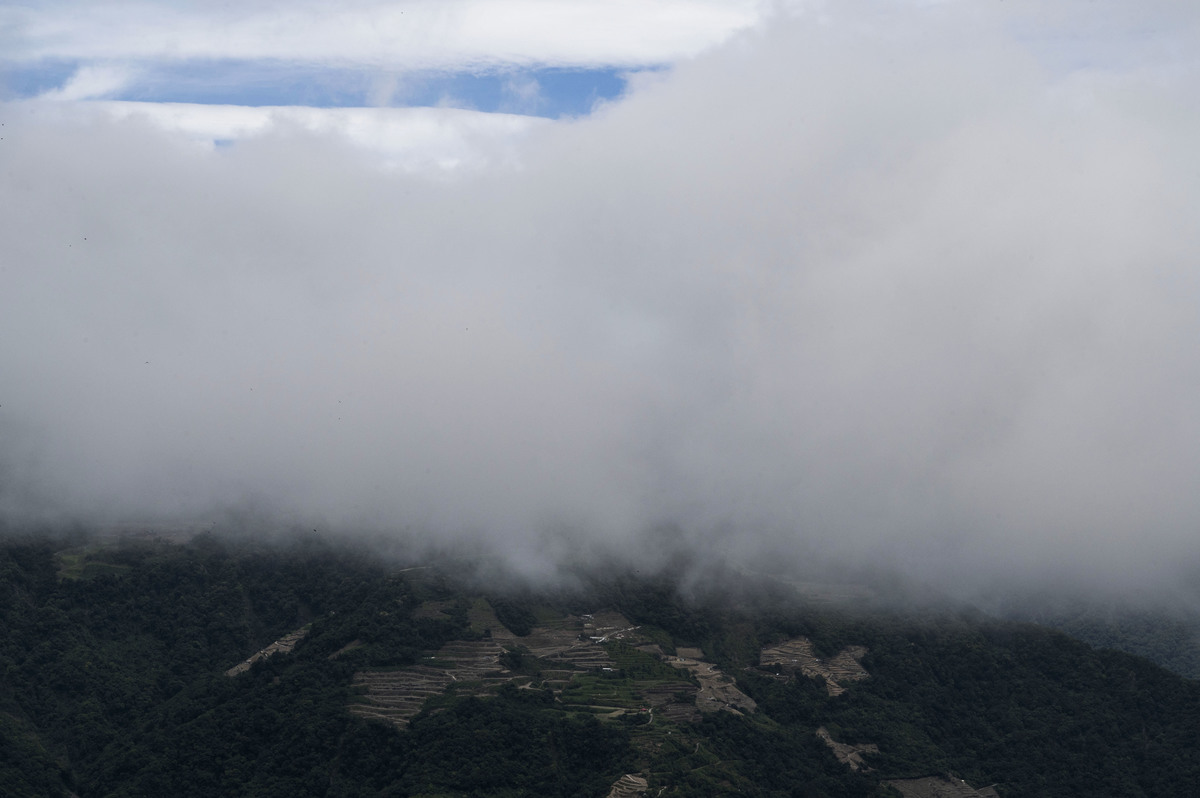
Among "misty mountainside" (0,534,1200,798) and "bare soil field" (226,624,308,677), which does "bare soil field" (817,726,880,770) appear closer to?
"misty mountainside" (0,534,1200,798)

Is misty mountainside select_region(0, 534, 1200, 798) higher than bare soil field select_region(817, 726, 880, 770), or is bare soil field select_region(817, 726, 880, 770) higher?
misty mountainside select_region(0, 534, 1200, 798)

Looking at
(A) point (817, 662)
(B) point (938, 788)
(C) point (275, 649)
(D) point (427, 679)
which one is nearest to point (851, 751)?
(B) point (938, 788)

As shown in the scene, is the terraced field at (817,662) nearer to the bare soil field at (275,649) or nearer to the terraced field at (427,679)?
the terraced field at (427,679)

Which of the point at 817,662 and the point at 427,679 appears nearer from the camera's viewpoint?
the point at 427,679

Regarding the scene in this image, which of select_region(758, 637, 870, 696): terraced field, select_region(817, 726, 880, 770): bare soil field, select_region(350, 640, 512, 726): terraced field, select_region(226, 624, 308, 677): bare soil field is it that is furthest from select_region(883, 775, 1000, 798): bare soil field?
select_region(226, 624, 308, 677): bare soil field

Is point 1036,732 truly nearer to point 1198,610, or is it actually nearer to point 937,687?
point 937,687

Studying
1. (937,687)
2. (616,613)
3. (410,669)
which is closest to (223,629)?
(410,669)

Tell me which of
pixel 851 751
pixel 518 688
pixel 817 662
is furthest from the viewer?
pixel 817 662

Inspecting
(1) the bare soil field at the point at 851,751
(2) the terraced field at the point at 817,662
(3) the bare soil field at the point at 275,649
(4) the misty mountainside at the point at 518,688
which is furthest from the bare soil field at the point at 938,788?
(3) the bare soil field at the point at 275,649

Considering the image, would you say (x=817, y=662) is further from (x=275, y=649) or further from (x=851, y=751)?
(x=275, y=649)
